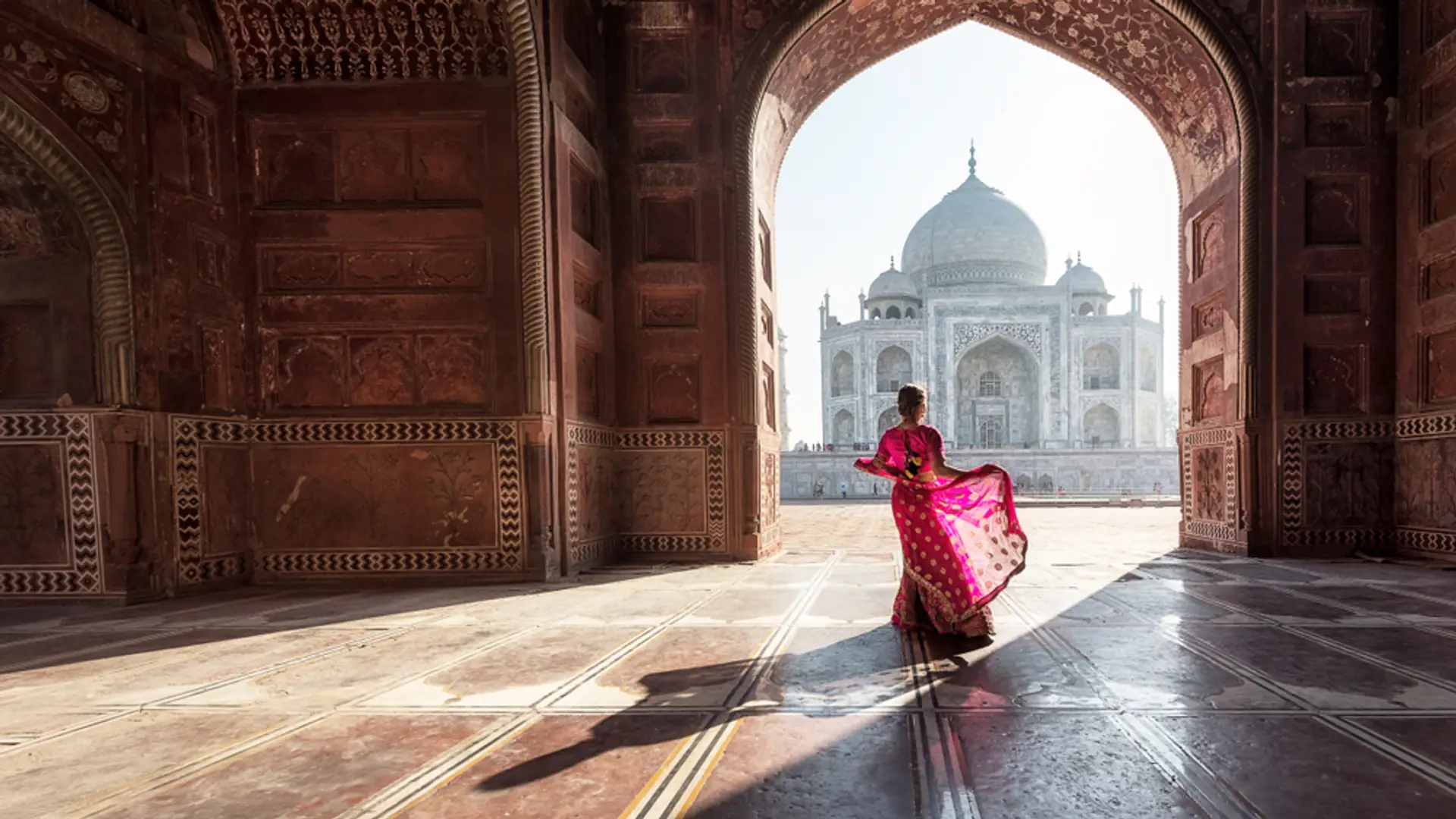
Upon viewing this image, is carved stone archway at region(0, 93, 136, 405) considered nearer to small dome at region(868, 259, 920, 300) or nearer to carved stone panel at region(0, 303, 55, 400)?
carved stone panel at region(0, 303, 55, 400)

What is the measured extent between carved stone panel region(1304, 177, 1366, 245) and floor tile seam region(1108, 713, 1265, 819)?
6555 mm

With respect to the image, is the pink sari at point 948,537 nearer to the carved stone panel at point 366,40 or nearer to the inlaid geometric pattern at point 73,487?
the carved stone panel at point 366,40

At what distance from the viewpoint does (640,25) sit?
714 centimetres

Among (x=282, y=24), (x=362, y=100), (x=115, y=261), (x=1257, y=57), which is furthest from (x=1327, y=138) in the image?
(x=115, y=261)

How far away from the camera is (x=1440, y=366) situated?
6328mm

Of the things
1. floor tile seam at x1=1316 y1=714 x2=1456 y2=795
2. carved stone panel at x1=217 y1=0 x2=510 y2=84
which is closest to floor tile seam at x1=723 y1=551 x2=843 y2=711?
floor tile seam at x1=1316 y1=714 x2=1456 y2=795

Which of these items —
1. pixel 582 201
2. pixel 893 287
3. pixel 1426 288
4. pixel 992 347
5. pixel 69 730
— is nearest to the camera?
pixel 69 730

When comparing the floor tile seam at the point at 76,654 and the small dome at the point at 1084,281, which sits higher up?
the small dome at the point at 1084,281

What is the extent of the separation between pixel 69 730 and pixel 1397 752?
4.28 meters

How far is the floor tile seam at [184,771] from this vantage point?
1971 millimetres

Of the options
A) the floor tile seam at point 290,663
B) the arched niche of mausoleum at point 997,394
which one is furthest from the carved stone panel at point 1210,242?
the arched niche of mausoleum at point 997,394

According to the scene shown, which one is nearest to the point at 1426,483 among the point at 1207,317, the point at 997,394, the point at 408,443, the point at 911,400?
the point at 1207,317

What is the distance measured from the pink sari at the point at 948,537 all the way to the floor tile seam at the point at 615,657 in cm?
127

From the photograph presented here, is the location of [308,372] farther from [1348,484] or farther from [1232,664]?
[1348,484]
